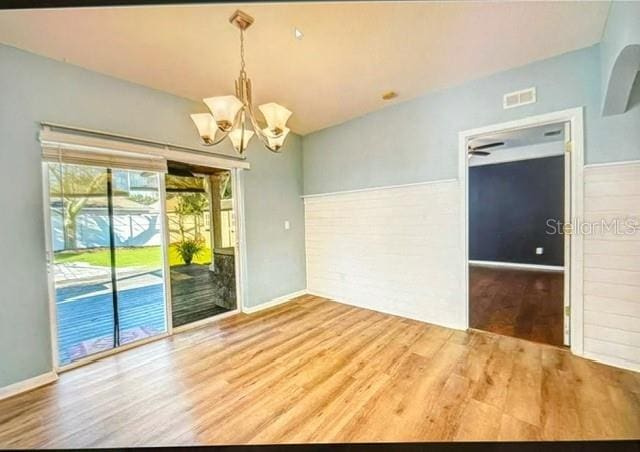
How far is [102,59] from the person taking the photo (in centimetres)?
233

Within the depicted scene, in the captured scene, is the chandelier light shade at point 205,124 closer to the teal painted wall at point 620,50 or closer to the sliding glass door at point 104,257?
the sliding glass door at point 104,257

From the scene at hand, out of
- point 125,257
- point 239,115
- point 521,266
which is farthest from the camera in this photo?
point 521,266

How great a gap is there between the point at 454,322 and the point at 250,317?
2.51 m

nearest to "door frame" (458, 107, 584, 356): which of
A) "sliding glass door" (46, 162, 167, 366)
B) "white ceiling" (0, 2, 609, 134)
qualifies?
"white ceiling" (0, 2, 609, 134)

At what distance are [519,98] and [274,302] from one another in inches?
152

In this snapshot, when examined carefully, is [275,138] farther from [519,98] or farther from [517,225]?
[517,225]

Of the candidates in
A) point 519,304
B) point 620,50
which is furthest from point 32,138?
point 519,304

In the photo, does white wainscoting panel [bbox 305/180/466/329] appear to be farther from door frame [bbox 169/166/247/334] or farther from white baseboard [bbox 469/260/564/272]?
white baseboard [bbox 469/260/564/272]

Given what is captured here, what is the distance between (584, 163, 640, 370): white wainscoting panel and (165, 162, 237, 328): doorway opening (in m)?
3.81

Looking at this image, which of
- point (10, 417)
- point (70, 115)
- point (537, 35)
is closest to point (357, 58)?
point (537, 35)

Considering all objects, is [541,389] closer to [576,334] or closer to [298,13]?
[576,334]

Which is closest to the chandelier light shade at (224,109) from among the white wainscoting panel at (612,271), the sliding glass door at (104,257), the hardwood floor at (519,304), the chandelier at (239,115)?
the chandelier at (239,115)

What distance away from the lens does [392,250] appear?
3.54 meters

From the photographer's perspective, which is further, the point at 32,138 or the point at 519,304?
the point at 519,304
